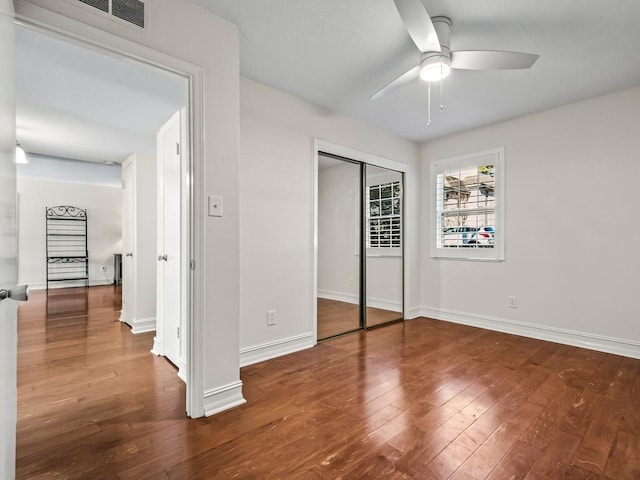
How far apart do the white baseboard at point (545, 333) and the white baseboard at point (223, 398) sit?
3.03m

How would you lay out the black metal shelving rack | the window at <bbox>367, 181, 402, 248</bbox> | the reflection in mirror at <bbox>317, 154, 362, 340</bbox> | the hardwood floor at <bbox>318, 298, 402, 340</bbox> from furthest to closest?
the black metal shelving rack → the window at <bbox>367, 181, 402, 248</bbox> → the reflection in mirror at <bbox>317, 154, 362, 340</bbox> → the hardwood floor at <bbox>318, 298, 402, 340</bbox>

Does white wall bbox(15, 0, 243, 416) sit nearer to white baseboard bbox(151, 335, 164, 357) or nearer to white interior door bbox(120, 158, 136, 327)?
white baseboard bbox(151, 335, 164, 357)

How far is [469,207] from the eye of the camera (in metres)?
3.95

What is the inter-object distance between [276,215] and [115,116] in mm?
1732

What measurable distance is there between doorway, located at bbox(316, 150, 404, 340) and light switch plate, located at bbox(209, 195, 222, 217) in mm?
1597

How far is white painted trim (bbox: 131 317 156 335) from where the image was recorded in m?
3.68

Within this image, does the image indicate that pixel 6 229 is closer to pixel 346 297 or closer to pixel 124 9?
pixel 124 9

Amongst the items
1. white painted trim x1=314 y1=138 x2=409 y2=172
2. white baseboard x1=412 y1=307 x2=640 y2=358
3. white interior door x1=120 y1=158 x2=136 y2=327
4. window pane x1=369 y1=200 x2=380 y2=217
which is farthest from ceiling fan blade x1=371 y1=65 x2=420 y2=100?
white interior door x1=120 y1=158 x2=136 y2=327

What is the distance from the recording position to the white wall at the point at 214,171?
5.92ft

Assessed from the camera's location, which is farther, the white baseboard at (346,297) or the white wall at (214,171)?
the white baseboard at (346,297)

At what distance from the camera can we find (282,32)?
7.04ft

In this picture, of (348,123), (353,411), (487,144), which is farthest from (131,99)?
(487,144)

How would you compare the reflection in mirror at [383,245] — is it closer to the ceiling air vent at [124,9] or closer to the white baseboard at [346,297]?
the white baseboard at [346,297]

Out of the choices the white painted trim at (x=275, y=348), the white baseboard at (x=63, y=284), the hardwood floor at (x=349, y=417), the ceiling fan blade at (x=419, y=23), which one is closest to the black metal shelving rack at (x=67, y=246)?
the white baseboard at (x=63, y=284)
